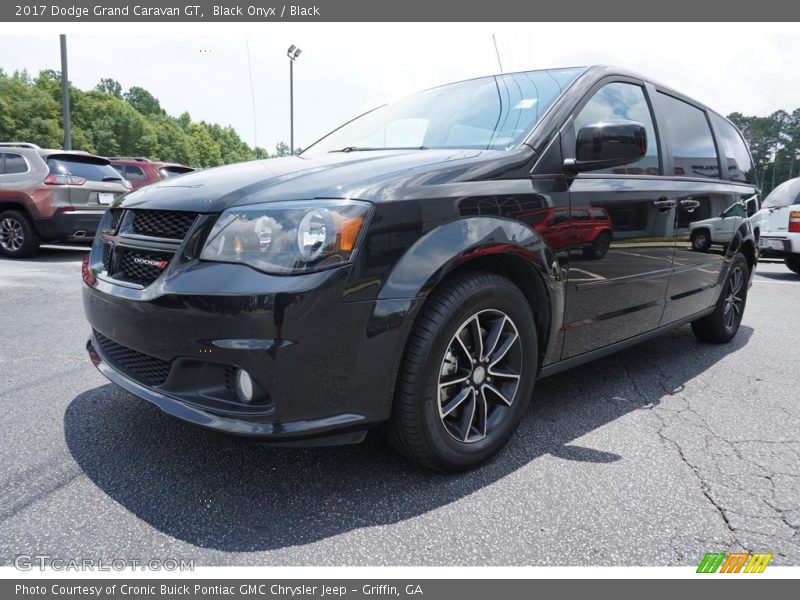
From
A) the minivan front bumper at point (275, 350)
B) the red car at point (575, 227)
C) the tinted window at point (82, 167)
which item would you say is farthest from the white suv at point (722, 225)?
the tinted window at point (82, 167)

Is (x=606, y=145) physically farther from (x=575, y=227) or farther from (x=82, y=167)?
(x=82, y=167)

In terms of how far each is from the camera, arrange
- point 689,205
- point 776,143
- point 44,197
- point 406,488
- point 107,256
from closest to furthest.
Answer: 1. point 406,488
2. point 107,256
3. point 689,205
4. point 44,197
5. point 776,143

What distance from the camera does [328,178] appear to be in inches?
77.2

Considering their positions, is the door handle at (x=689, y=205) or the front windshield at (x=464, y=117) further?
the door handle at (x=689, y=205)

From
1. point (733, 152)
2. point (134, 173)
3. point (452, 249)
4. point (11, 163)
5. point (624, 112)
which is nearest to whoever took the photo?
point (452, 249)

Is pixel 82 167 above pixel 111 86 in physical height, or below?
below

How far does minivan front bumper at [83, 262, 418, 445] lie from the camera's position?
1693mm

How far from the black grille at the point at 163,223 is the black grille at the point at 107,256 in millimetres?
222

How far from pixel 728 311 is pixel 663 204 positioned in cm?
191

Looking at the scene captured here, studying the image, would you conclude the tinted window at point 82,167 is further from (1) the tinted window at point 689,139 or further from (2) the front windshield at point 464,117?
(1) the tinted window at point 689,139

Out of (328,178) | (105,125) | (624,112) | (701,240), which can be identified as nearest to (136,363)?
(328,178)

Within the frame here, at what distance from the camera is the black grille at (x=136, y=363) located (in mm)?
1991

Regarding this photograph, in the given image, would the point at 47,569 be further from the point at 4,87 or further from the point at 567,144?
the point at 4,87

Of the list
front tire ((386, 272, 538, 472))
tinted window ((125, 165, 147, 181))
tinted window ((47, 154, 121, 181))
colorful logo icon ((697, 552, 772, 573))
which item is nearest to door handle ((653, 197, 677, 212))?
front tire ((386, 272, 538, 472))
